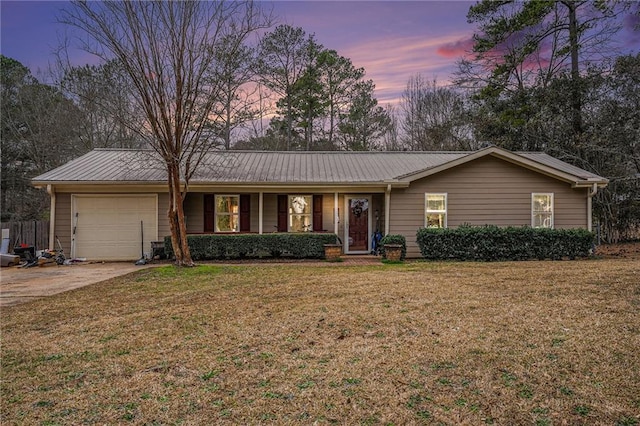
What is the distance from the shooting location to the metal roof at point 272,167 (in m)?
11.7

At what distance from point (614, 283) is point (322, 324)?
5.45 meters

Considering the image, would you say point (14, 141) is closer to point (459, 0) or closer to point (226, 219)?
point (226, 219)

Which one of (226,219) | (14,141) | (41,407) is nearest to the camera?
(41,407)

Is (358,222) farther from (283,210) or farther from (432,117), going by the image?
(432,117)

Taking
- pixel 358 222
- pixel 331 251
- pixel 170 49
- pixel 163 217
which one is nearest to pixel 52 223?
pixel 163 217

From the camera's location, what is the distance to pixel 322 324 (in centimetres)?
463

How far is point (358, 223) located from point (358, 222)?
3cm

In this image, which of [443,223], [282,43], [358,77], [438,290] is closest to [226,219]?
[443,223]

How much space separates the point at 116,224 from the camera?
1216 cm

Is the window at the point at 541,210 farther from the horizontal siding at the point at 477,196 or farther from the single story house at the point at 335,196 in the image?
the horizontal siding at the point at 477,196

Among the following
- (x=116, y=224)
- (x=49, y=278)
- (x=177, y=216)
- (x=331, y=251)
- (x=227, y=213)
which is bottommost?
(x=49, y=278)

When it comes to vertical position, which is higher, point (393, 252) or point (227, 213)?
point (227, 213)

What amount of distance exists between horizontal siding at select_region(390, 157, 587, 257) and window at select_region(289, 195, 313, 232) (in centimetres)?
281

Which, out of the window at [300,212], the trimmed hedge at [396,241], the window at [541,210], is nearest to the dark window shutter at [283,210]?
the window at [300,212]
